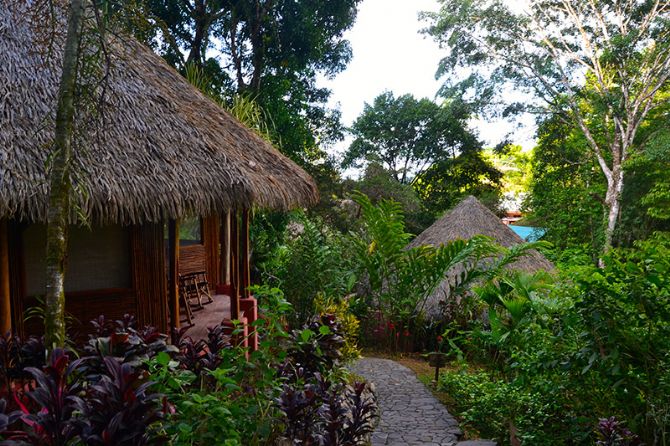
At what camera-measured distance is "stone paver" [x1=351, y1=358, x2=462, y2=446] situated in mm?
5203

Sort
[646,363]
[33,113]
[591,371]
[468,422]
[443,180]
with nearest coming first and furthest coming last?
[646,363], [591,371], [33,113], [468,422], [443,180]

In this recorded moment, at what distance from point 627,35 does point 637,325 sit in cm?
1564

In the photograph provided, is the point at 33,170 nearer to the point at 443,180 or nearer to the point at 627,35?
the point at 627,35

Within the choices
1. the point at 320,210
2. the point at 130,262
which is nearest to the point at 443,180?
the point at 320,210

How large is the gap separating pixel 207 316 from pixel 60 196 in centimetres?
476

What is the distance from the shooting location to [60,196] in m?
3.09

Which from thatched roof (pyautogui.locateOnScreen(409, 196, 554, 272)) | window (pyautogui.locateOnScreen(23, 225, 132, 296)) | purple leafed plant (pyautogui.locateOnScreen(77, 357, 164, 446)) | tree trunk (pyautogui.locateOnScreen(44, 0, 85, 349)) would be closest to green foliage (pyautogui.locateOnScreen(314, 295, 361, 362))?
window (pyautogui.locateOnScreen(23, 225, 132, 296))

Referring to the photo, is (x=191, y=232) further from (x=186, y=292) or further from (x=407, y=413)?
(x=407, y=413)

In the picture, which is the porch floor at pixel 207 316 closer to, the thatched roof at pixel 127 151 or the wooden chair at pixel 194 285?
the wooden chair at pixel 194 285

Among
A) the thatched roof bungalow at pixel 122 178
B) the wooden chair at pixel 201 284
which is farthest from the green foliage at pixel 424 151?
the thatched roof bungalow at pixel 122 178

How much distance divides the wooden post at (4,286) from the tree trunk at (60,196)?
76.0 inches

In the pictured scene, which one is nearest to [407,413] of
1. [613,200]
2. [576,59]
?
[613,200]

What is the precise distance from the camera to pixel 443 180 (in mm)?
24203

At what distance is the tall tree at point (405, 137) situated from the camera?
23828mm
